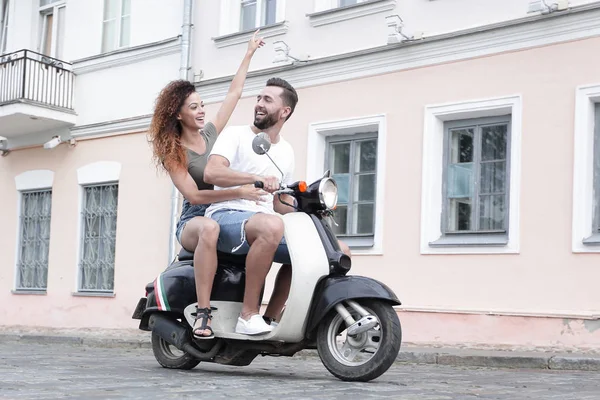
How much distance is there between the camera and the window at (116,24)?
15.7m

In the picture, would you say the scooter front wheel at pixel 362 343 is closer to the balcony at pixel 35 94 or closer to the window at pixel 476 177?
the window at pixel 476 177

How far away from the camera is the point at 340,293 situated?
215 inches

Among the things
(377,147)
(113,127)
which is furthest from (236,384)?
(113,127)

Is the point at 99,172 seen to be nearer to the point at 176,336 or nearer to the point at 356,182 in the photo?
the point at 356,182

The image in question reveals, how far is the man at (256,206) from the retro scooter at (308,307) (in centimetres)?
12

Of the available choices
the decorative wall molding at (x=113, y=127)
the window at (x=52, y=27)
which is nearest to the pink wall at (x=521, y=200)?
the decorative wall molding at (x=113, y=127)

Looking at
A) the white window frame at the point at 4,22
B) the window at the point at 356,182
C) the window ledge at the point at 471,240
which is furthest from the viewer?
the white window frame at the point at 4,22

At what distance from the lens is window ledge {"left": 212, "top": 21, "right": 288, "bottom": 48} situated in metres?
13.0

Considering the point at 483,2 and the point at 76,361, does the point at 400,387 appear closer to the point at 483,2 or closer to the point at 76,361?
the point at 76,361

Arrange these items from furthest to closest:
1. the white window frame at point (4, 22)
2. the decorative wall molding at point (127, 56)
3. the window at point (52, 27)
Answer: the white window frame at point (4, 22) < the window at point (52, 27) < the decorative wall molding at point (127, 56)

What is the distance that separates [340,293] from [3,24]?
14372mm

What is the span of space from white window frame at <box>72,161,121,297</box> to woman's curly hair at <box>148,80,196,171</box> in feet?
29.3

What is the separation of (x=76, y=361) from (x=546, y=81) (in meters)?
5.50

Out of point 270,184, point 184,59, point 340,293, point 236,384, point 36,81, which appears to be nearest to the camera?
point 236,384
